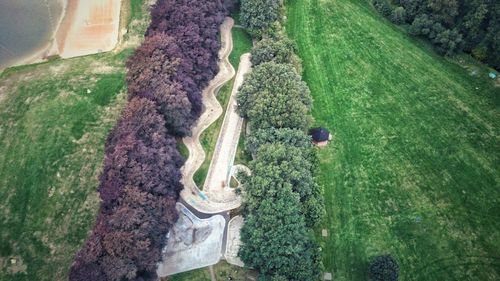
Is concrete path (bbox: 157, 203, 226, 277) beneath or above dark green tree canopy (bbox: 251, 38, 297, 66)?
beneath

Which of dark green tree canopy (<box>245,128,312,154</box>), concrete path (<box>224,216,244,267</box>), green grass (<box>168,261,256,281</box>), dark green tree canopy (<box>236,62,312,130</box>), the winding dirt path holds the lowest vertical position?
green grass (<box>168,261,256,281</box>)

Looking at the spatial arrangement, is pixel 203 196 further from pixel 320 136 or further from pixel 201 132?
pixel 320 136

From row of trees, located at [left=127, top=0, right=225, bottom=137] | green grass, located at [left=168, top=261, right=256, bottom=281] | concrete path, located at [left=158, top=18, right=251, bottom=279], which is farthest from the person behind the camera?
row of trees, located at [left=127, top=0, right=225, bottom=137]

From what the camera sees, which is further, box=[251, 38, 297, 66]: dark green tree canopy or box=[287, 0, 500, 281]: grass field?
box=[251, 38, 297, 66]: dark green tree canopy

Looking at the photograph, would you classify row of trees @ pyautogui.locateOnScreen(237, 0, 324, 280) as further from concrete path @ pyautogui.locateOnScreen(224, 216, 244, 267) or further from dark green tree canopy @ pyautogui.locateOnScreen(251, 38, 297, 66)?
concrete path @ pyautogui.locateOnScreen(224, 216, 244, 267)

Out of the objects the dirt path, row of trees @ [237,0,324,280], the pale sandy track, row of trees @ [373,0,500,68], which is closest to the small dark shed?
row of trees @ [237,0,324,280]

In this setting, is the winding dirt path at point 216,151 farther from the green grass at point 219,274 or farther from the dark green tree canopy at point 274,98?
the green grass at point 219,274
